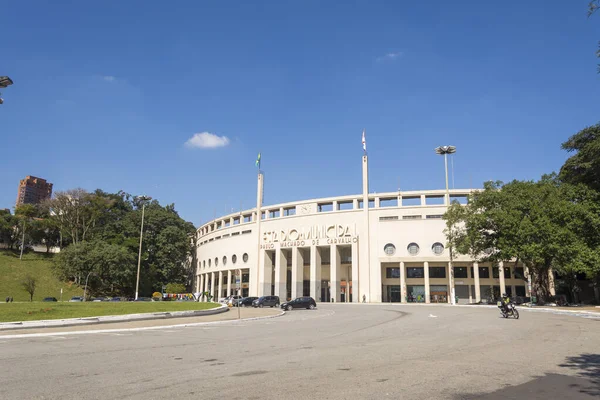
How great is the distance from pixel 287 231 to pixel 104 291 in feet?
109

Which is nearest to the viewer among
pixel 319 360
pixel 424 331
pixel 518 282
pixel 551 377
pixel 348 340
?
pixel 551 377

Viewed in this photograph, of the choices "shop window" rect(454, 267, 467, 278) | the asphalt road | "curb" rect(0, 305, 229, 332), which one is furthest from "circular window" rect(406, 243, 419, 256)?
the asphalt road

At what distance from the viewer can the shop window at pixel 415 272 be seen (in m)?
69.3

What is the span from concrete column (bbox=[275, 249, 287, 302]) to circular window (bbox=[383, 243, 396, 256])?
1811 centimetres

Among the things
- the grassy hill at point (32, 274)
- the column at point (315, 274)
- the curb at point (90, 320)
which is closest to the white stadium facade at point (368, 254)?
the column at point (315, 274)

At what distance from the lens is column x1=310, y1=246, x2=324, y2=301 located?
70.0 metres

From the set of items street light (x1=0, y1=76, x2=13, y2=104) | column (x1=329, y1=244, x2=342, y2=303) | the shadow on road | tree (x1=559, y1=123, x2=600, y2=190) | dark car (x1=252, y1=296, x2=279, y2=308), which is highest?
tree (x1=559, y1=123, x2=600, y2=190)

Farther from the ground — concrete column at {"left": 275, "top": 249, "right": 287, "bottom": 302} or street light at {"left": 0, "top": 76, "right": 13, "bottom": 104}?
street light at {"left": 0, "top": 76, "right": 13, "bottom": 104}

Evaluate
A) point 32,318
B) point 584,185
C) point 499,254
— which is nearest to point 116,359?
point 32,318

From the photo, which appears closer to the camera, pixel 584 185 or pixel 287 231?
pixel 584 185

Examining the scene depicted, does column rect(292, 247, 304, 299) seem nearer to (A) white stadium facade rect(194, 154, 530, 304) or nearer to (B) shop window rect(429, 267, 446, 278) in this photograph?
(A) white stadium facade rect(194, 154, 530, 304)

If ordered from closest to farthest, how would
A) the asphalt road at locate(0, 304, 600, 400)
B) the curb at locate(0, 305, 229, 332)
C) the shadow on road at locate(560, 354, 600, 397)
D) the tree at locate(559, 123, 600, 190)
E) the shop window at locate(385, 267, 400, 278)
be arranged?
the asphalt road at locate(0, 304, 600, 400) → the shadow on road at locate(560, 354, 600, 397) → the curb at locate(0, 305, 229, 332) → the tree at locate(559, 123, 600, 190) → the shop window at locate(385, 267, 400, 278)

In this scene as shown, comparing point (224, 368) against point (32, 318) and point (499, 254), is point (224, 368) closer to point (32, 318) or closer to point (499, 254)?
point (32, 318)

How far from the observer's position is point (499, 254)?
4506cm
